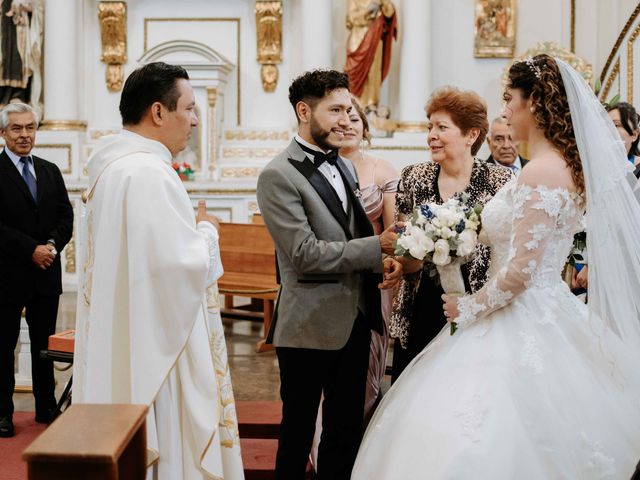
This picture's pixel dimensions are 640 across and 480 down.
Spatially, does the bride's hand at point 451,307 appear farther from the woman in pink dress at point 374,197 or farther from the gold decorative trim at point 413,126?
the gold decorative trim at point 413,126

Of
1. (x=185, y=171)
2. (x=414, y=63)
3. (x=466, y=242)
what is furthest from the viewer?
(x=185, y=171)

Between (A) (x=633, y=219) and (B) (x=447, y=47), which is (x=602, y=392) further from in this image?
(B) (x=447, y=47)

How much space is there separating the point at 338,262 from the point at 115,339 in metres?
0.80

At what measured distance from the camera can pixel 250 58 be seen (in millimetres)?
10594

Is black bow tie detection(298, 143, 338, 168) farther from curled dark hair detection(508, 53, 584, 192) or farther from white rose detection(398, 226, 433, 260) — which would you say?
curled dark hair detection(508, 53, 584, 192)

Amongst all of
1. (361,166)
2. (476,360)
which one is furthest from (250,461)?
(476,360)

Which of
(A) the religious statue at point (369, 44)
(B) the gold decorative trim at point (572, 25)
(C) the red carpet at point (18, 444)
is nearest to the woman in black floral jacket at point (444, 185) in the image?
(C) the red carpet at point (18, 444)

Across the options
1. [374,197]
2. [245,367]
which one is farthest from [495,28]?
[374,197]

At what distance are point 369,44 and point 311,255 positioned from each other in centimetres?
711

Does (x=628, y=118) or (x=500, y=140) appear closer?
(x=628, y=118)

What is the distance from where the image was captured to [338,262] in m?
3.14

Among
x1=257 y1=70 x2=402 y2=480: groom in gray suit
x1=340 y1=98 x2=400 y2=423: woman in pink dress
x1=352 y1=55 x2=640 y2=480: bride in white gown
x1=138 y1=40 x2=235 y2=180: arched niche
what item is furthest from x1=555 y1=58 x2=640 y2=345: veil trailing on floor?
x1=138 y1=40 x2=235 y2=180: arched niche

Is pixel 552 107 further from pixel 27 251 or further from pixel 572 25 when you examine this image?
pixel 572 25

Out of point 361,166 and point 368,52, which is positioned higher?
point 368,52
